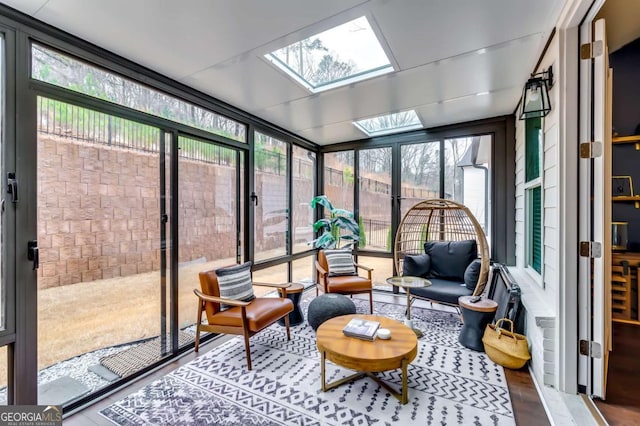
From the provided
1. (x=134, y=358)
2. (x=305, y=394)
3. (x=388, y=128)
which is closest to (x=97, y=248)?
(x=134, y=358)

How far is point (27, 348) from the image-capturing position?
5.82ft

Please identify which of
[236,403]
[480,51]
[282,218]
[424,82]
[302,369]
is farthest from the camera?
[282,218]

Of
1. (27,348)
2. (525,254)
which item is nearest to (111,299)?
(27,348)

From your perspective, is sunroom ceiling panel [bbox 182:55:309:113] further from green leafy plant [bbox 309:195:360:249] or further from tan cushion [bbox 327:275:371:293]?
tan cushion [bbox 327:275:371:293]

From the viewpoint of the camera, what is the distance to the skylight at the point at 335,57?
208 cm

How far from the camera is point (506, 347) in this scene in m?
2.42

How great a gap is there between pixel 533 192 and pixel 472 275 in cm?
111

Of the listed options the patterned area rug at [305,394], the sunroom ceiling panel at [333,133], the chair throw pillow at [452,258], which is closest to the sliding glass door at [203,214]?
the patterned area rug at [305,394]

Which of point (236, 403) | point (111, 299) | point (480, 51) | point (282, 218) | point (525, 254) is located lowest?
point (236, 403)

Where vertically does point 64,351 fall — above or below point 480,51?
below

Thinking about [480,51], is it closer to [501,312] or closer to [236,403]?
[501,312]

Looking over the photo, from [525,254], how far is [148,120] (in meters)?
4.18

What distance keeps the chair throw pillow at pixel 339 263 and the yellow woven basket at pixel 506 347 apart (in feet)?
6.18

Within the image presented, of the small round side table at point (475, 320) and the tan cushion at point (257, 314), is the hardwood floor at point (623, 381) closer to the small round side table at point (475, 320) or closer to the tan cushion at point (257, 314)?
the small round side table at point (475, 320)
